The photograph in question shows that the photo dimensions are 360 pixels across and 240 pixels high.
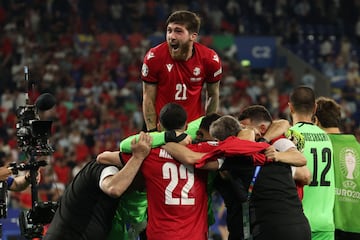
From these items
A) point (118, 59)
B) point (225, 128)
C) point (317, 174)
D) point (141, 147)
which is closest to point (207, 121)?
point (225, 128)

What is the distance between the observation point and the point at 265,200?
21.1 ft

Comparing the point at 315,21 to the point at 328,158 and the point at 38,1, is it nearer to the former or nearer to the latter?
the point at 38,1

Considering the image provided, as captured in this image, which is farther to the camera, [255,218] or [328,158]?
[328,158]

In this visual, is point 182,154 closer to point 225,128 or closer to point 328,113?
point 225,128

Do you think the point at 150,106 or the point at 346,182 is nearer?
the point at 346,182

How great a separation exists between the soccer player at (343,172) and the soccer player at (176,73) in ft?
3.86

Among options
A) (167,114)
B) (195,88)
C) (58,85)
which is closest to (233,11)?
(58,85)

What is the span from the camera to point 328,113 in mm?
7809

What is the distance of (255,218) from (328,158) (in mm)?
1224

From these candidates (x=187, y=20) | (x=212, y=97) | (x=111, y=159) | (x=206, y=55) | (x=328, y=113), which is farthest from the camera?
(x=212, y=97)

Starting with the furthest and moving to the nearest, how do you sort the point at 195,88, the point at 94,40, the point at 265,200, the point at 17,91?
1. the point at 94,40
2. the point at 17,91
3. the point at 195,88
4. the point at 265,200

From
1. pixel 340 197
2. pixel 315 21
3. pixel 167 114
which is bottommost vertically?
pixel 340 197

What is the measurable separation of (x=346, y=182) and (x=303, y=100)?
3.10 ft

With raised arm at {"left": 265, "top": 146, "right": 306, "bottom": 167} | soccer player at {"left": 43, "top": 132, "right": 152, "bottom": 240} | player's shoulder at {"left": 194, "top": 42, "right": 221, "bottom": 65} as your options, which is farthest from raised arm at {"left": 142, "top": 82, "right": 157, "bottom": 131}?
raised arm at {"left": 265, "top": 146, "right": 306, "bottom": 167}
